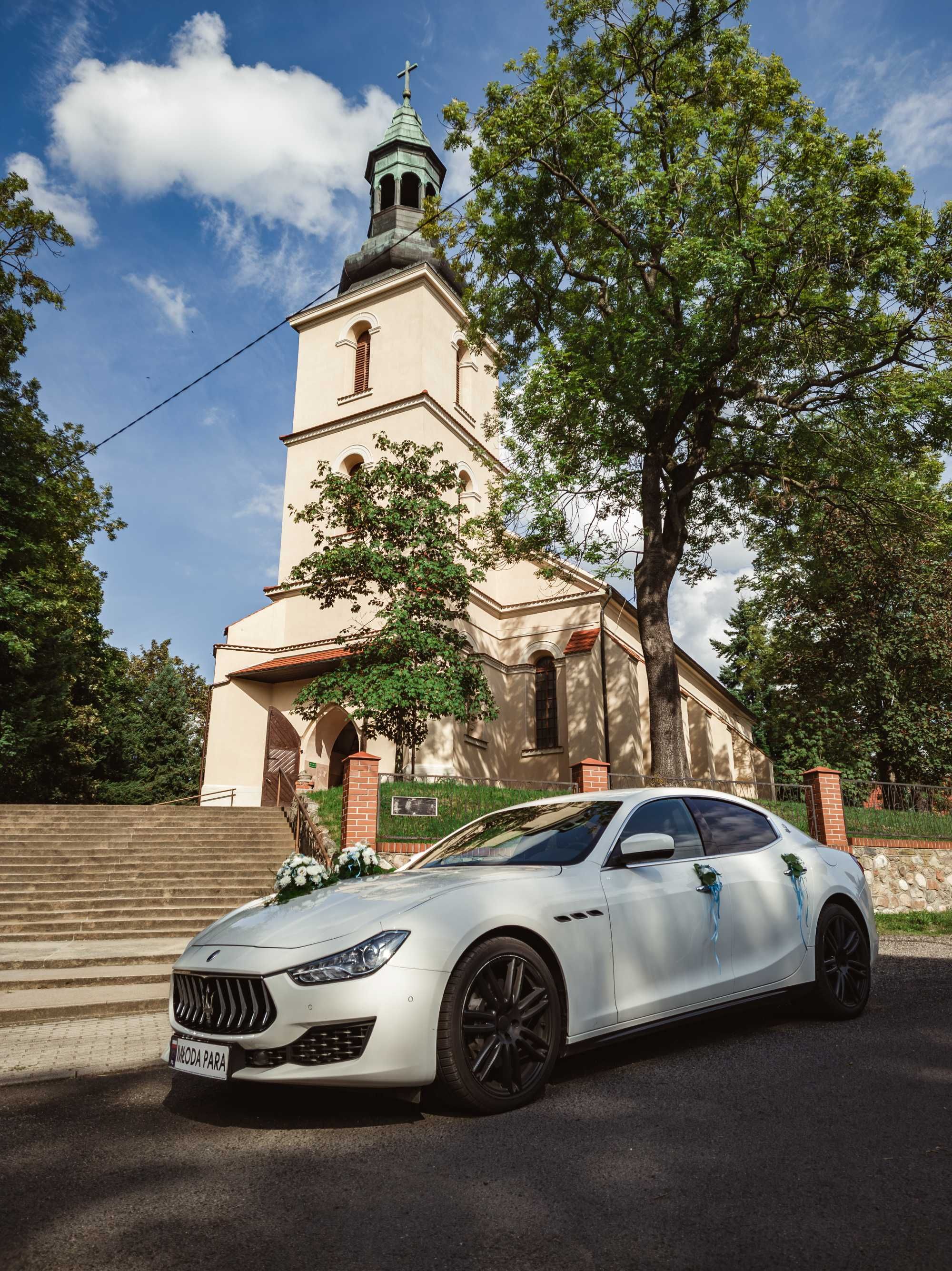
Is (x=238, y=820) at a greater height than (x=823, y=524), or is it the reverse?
(x=823, y=524)

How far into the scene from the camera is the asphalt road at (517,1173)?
2297 mm

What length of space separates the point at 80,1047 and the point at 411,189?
30.4 meters

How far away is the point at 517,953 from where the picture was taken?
11.8 feet

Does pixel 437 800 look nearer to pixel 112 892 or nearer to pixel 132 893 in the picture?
pixel 132 893

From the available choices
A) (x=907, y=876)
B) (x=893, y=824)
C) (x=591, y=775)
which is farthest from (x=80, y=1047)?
(x=893, y=824)

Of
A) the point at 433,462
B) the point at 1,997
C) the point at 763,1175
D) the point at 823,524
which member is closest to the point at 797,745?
the point at 823,524

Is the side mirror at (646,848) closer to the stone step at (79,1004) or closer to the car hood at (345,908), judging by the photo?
the car hood at (345,908)

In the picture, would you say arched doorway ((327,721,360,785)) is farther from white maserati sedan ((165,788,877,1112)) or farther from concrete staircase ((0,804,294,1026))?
white maserati sedan ((165,788,877,1112))

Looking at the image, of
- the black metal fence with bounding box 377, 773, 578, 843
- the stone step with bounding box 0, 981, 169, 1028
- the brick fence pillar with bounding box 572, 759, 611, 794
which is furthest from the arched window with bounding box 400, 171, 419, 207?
the stone step with bounding box 0, 981, 169, 1028

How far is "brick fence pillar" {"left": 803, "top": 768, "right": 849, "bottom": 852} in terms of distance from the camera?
1549cm

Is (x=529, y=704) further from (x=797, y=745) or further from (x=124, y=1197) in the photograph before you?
(x=124, y=1197)

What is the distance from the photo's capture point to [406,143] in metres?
29.7

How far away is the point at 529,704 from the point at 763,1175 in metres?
22.2

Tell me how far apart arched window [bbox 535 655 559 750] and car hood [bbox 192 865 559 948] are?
2007 centimetres
